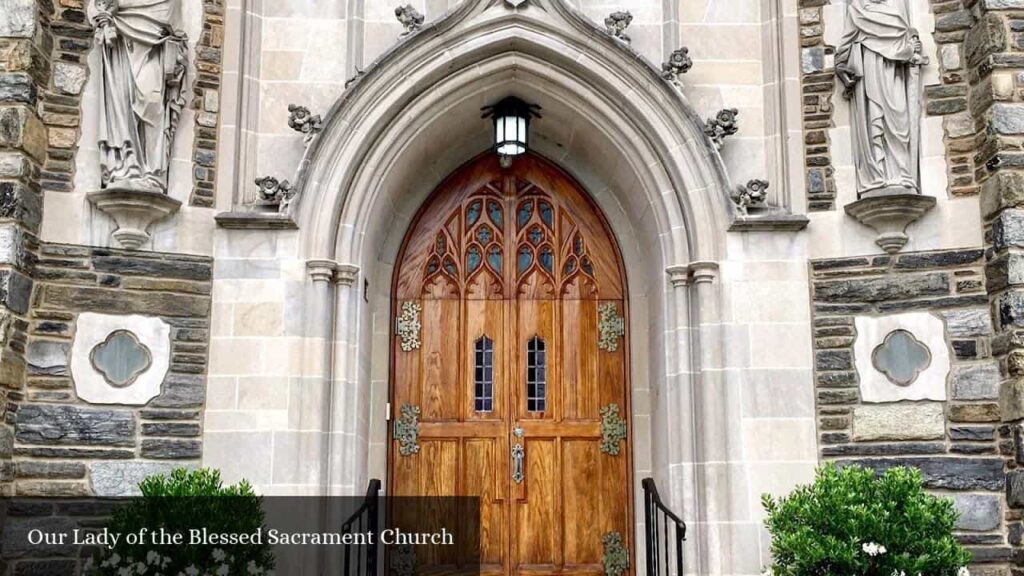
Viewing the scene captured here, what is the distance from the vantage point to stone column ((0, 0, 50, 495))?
20.3ft

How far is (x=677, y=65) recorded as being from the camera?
707cm

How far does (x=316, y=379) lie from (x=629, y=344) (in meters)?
2.41

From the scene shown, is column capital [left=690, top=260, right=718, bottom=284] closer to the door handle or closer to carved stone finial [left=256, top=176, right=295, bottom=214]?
the door handle

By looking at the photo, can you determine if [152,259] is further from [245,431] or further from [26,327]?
[245,431]

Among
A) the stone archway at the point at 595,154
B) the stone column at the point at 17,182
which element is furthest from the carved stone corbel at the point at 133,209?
the stone archway at the point at 595,154

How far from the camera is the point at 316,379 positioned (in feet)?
22.0

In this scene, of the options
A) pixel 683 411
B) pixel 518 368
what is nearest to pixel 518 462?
pixel 518 368

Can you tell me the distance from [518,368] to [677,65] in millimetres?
2453

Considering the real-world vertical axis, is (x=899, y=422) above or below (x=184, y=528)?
above

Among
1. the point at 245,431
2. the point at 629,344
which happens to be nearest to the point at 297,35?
the point at 245,431

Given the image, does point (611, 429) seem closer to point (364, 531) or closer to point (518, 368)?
point (518, 368)

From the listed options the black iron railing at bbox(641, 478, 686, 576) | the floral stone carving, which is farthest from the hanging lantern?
the floral stone carving

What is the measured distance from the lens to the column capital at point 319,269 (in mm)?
6816

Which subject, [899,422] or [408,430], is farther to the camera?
[408,430]
